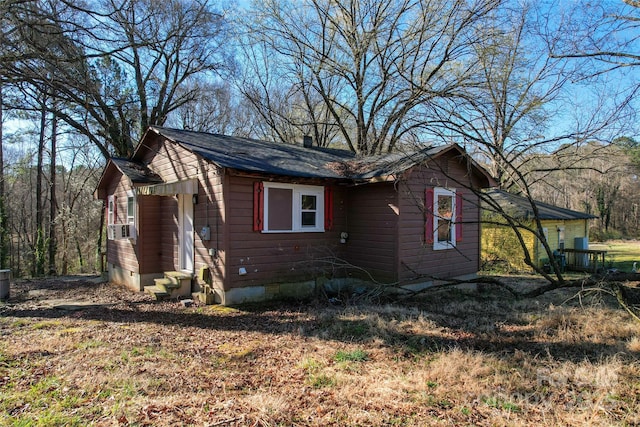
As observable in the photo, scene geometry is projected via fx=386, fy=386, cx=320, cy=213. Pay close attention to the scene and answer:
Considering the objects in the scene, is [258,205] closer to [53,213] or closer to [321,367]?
[321,367]

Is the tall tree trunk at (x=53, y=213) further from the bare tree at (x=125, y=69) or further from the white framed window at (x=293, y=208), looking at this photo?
the white framed window at (x=293, y=208)

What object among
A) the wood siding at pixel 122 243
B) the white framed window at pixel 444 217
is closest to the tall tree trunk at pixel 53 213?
the wood siding at pixel 122 243

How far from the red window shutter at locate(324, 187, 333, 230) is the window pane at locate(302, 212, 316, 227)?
0.31m

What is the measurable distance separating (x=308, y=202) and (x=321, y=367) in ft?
16.9

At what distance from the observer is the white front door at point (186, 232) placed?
934cm

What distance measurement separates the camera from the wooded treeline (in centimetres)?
755

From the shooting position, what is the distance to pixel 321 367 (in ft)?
15.8

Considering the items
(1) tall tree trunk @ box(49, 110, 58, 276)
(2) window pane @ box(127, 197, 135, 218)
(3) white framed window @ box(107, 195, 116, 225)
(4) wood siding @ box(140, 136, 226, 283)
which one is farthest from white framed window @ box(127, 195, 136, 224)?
(1) tall tree trunk @ box(49, 110, 58, 276)

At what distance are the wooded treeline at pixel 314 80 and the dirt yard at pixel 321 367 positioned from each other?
287 cm

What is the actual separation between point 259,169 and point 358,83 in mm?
10977

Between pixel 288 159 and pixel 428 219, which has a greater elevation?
pixel 288 159

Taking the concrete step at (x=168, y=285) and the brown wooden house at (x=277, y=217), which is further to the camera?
the concrete step at (x=168, y=285)

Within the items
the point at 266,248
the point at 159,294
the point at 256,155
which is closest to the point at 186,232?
the point at 159,294

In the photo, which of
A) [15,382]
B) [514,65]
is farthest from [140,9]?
[514,65]
